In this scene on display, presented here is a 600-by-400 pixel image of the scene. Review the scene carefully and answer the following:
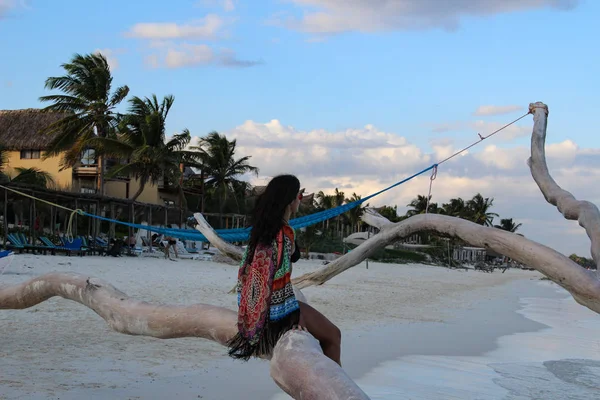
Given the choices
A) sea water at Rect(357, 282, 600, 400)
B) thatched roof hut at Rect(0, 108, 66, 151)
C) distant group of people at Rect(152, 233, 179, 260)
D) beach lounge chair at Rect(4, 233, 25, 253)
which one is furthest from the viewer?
thatched roof hut at Rect(0, 108, 66, 151)

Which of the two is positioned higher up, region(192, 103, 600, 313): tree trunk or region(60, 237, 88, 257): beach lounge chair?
region(192, 103, 600, 313): tree trunk

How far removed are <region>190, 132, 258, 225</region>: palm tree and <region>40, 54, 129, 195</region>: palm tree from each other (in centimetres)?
719

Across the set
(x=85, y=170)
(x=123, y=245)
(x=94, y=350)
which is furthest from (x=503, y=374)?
(x=85, y=170)

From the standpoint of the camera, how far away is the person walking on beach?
8.64 feet

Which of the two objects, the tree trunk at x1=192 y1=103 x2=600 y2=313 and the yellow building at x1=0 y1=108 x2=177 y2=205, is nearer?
the tree trunk at x1=192 y1=103 x2=600 y2=313

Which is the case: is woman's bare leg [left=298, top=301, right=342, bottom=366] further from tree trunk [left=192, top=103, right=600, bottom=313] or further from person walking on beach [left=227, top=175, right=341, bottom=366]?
tree trunk [left=192, top=103, right=600, bottom=313]

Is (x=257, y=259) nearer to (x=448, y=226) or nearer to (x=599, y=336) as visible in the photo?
(x=448, y=226)

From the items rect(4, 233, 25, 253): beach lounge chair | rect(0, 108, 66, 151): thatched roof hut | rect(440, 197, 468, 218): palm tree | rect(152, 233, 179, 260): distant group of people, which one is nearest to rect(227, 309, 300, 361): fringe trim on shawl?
rect(4, 233, 25, 253): beach lounge chair

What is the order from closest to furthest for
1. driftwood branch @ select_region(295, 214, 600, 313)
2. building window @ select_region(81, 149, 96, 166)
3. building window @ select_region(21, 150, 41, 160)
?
driftwood branch @ select_region(295, 214, 600, 313), building window @ select_region(81, 149, 96, 166), building window @ select_region(21, 150, 41, 160)

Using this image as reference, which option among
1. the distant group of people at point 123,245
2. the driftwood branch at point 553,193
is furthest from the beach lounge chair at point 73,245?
the driftwood branch at point 553,193

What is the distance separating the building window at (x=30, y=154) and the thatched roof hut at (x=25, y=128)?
22 centimetres

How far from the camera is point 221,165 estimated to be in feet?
104

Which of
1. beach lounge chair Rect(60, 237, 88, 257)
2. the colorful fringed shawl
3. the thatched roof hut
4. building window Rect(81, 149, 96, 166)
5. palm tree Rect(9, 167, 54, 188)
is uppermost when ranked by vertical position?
the thatched roof hut

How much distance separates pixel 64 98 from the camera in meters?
23.7
